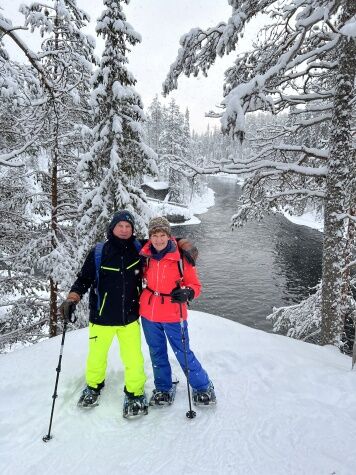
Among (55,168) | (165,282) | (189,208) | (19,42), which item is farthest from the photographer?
(189,208)

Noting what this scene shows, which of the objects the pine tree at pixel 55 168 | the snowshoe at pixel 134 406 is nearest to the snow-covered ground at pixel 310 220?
the pine tree at pixel 55 168

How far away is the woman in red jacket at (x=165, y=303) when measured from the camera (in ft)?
12.9

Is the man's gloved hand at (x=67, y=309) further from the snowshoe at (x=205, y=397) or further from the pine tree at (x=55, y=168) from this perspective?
the pine tree at (x=55, y=168)

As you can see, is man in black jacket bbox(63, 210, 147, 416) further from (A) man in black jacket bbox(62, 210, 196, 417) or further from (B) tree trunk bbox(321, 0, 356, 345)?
(B) tree trunk bbox(321, 0, 356, 345)

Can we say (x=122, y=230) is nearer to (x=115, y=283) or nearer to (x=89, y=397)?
(x=115, y=283)

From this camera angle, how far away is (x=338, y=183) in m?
6.28

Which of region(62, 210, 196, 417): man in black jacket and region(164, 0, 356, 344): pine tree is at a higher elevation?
region(164, 0, 356, 344): pine tree

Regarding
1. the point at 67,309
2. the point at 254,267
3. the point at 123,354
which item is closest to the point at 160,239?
the point at 67,309

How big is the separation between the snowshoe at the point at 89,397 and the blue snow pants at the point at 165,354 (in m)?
0.74

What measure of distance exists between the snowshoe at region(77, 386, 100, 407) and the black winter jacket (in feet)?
2.84

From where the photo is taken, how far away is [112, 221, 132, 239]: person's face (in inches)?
159

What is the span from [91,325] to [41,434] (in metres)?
1.23

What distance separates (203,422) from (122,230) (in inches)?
93.8

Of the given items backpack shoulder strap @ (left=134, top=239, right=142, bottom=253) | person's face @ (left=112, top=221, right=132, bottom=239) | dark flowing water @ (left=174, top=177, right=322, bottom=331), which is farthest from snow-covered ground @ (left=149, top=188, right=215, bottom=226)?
person's face @ (left=112, top=221, right=132, bottom=239)
